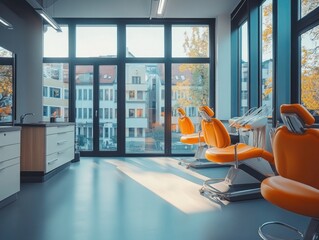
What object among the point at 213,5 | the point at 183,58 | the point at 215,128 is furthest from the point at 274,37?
the point at 183,58

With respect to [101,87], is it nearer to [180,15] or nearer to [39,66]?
[39,66]

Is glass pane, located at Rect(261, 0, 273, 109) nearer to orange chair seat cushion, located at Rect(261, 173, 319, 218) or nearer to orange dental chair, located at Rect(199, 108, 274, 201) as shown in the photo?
orange dental chair, located at Rect(199, 108, 274, 201)

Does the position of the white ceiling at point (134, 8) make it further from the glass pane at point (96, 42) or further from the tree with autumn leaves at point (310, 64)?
the tree with autumn leaves at point (310, 64)

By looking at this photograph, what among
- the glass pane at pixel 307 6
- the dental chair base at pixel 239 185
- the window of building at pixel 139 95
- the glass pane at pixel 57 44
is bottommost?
the dental chair base at pixel 239 185

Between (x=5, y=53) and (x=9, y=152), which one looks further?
(x=5, y=53)

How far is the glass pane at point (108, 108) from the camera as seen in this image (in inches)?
261

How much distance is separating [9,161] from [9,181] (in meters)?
0.22

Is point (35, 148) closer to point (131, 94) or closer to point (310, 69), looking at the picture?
point (131, 94)

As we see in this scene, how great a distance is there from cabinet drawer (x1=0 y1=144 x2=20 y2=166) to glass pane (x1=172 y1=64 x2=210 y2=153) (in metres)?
4.02

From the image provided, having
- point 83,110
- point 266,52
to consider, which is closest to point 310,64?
point 266,52

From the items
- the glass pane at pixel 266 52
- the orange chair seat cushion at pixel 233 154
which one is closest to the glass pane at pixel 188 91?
the glass pane at pixel 266 52

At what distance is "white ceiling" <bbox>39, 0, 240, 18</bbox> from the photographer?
5.53 meters

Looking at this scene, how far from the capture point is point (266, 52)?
15.6 ft

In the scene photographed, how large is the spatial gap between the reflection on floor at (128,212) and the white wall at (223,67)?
2.59 meters
